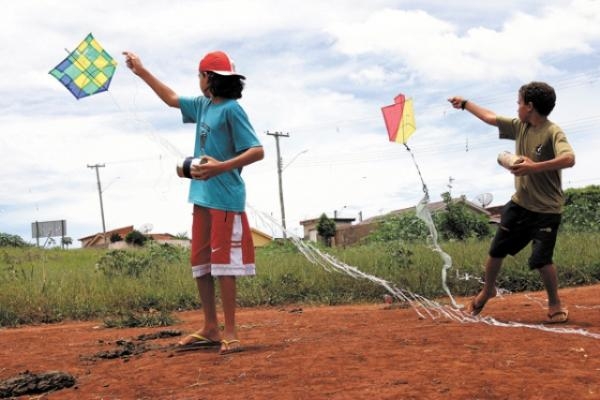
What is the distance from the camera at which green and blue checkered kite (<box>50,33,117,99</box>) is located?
200 inches

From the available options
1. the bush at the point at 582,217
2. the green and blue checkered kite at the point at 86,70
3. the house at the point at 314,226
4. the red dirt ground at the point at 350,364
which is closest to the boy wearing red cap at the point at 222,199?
the red dirt ground at the point at 350,364

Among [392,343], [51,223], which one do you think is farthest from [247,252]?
[51,223]

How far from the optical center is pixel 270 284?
8.23m

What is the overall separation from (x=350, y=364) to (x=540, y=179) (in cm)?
224

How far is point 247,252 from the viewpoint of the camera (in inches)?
157

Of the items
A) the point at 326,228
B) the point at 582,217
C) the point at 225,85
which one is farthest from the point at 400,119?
the point at 326,228

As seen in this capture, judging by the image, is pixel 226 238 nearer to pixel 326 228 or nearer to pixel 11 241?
pixel 11 241

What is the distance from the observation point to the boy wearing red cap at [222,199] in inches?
154

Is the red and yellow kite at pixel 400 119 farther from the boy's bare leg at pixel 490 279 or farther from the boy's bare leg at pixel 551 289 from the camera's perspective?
the boy's bare leg at pixel 551 289

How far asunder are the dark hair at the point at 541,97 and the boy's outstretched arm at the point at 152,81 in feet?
7.72

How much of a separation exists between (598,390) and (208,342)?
7.39 feet

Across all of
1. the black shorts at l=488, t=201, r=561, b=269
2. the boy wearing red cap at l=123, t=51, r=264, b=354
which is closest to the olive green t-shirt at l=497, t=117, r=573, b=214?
the black shorts at l=488, t=201, r=561, b=269

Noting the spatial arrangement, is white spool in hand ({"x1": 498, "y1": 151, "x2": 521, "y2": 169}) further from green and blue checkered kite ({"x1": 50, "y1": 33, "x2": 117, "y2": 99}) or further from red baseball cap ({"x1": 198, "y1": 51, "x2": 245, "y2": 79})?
green and blue checkered kite ({"x1": 50, "y1": 33, "x2": 117, "y2": 99})

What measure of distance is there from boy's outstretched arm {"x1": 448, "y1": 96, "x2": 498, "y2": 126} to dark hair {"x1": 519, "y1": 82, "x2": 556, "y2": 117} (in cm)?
33
